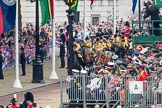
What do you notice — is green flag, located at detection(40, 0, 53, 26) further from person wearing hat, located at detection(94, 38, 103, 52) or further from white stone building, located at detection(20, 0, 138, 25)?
white stone building, located at detection(20, 0, 138, 25)

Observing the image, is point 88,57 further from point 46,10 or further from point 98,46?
point 46,10

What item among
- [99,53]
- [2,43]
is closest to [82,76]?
[99,53]

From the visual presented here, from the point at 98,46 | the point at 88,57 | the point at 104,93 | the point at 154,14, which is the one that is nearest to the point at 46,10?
the point at 98,46

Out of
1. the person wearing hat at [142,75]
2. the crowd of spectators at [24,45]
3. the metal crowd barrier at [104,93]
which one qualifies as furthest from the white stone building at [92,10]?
the person wearing hat at [142,75]

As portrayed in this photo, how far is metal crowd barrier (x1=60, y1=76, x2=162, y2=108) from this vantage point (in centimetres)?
2589

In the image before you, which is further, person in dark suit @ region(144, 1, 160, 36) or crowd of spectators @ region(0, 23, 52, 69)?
crowd of spectators @ region(0, 23, 52, 69)

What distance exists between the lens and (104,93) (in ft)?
92.0

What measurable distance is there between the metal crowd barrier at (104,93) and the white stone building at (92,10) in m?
44.5

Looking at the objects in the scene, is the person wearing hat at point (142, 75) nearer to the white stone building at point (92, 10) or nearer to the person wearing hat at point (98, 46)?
the person wearing hat at point (98, 46)

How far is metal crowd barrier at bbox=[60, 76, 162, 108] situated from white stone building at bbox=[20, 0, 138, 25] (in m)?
44.5

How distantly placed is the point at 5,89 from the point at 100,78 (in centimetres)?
996

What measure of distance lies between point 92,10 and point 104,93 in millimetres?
47391

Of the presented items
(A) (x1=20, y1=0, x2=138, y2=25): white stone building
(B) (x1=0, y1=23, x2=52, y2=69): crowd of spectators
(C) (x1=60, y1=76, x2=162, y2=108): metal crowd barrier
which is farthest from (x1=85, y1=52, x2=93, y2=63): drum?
(A) (x1=20, y1=0, x2=138, y2=25): white stone building

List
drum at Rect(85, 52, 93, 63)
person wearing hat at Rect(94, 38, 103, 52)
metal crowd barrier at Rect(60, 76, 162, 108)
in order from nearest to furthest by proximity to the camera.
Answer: metal crowd barrier at Rect(60, 76, 162, 108)
drum at Rect(85, 52, 93, 63)
person wearing hat at Rect(94, 38, 103, 52)
